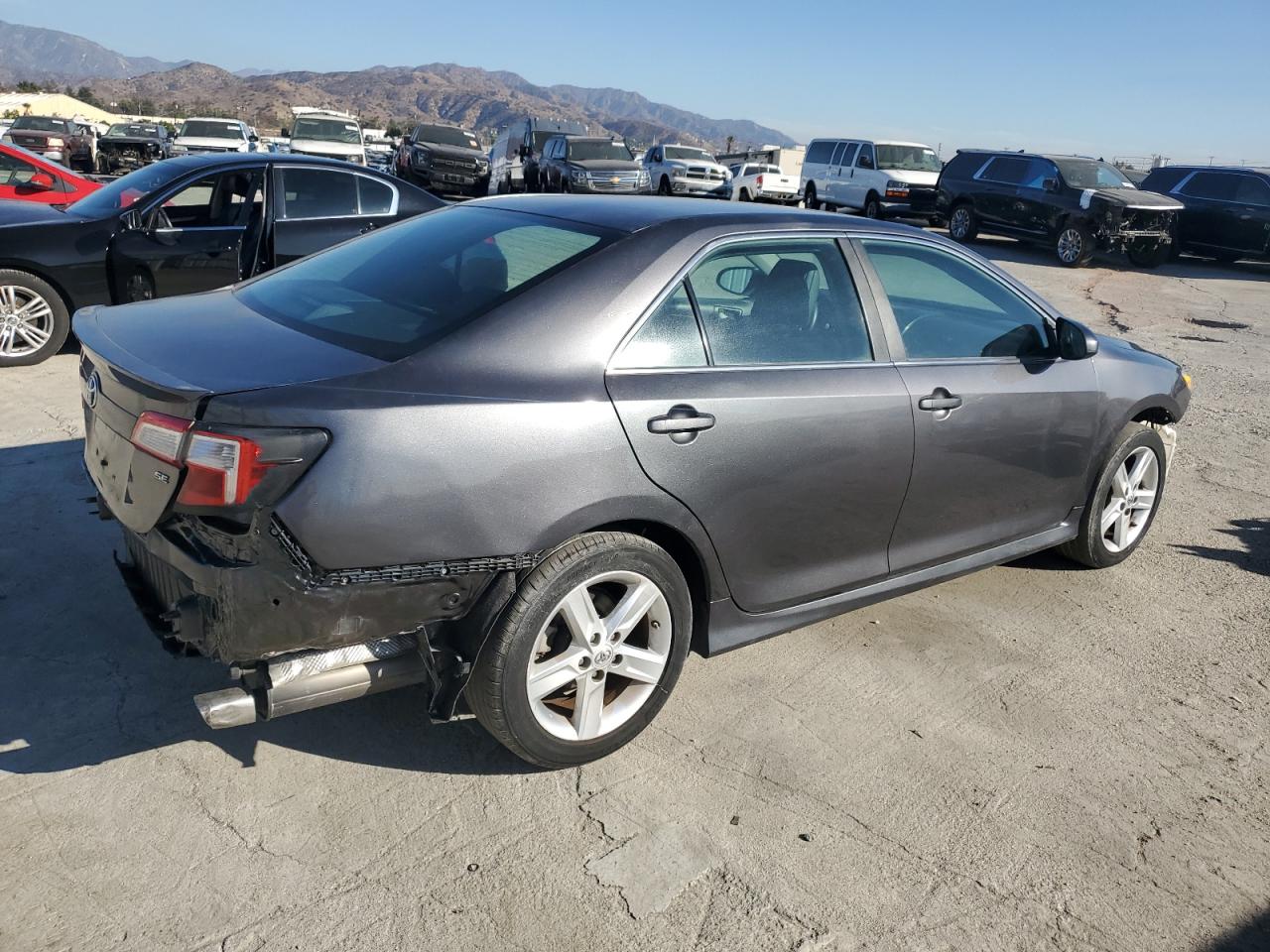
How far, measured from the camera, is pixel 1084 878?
279cm

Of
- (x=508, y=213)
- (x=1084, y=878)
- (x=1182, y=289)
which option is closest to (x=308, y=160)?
(x=508, y=213)

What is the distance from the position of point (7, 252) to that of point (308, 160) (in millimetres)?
2184

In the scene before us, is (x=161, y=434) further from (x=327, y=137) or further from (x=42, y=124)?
(x=42, y=124)

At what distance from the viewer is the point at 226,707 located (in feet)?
8.68

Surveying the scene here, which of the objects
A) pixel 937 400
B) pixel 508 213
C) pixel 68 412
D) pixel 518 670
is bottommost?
pixel 68 412

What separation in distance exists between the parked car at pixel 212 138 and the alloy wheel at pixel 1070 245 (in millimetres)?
21169

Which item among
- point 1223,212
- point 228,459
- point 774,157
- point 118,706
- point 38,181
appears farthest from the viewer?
point 774,157

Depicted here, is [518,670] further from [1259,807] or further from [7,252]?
[7,252]

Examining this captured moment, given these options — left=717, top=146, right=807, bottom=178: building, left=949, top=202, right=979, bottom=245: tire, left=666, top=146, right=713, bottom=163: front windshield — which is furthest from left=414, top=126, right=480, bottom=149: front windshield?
left=717, top=146, right=807, bottom=178: building

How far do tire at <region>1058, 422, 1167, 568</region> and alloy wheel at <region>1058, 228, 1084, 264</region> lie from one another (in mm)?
14691

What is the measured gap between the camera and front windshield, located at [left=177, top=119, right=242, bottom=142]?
29.3 meters

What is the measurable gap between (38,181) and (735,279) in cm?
778

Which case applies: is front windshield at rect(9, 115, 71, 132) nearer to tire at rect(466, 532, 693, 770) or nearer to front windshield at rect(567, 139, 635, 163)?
front windshield at rect(567, 139, 635, 163)

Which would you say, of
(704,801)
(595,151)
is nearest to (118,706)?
(704,801)
